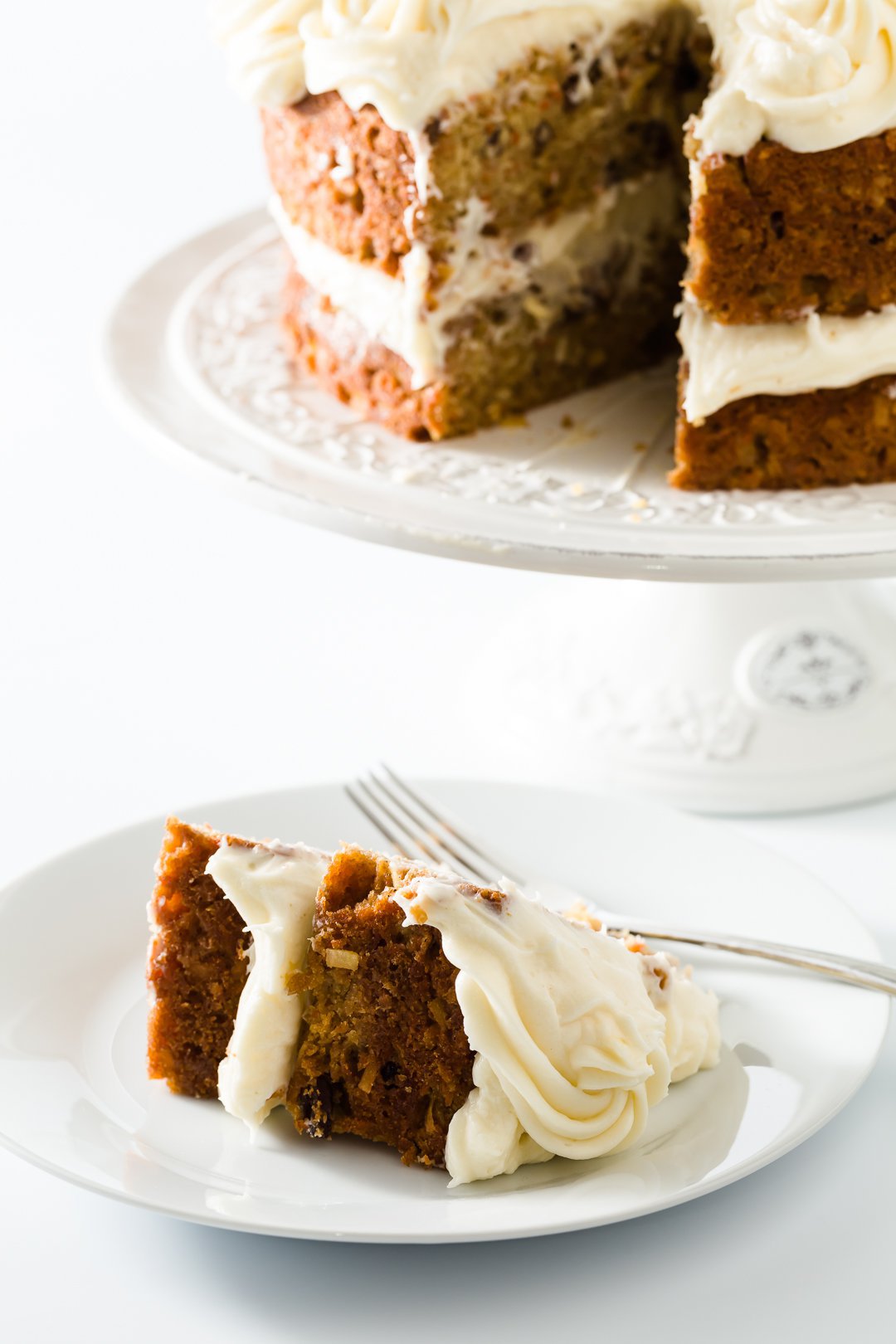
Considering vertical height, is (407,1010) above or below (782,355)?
below

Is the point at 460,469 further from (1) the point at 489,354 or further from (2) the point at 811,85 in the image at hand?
(2) the point at 811,85

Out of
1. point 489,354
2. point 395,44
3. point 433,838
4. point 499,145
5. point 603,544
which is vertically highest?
point 395,44

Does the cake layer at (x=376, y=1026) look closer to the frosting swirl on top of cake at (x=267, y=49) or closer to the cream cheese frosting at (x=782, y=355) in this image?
the cream cheese frosting at (x=782, y=355)

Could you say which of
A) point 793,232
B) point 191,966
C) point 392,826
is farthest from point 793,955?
point 793,232

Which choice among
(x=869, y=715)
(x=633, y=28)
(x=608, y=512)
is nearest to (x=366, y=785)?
(x=608, y=512)

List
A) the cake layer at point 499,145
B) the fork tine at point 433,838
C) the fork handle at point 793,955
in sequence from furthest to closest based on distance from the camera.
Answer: the cake layer at point 499,145
the fork tine at point 433,838
the fork handle at point 793,955

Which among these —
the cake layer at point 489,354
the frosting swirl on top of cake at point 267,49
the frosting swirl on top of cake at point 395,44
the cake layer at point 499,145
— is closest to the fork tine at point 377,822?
the cake layer at point 489,354
